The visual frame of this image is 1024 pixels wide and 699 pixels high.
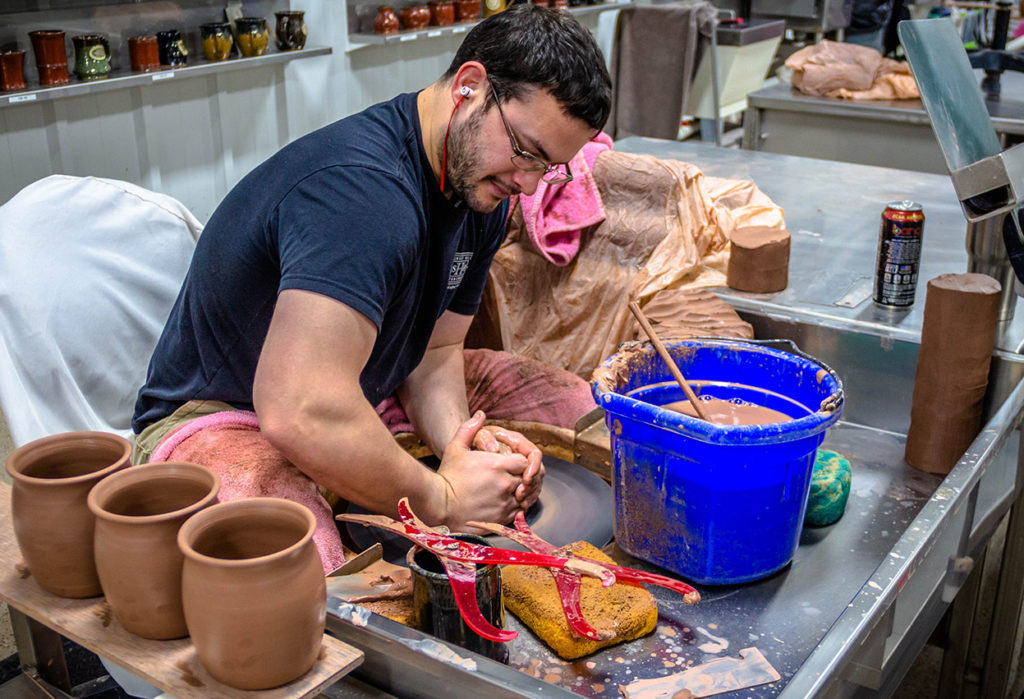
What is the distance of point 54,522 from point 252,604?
10.6 inches

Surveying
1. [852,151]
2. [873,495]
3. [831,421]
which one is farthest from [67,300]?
[852,151]

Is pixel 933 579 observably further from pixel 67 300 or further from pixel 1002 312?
pixel 67 300

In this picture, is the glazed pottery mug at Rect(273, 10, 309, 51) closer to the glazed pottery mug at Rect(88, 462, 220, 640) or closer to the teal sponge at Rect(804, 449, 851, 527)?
the teal sponge at Rect(804, 449, 851, 527)

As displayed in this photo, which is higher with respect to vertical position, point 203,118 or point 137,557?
point 203,118

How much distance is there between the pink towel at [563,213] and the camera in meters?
2.21

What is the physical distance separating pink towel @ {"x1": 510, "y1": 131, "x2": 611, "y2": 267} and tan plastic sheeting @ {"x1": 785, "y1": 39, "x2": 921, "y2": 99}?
195 cm

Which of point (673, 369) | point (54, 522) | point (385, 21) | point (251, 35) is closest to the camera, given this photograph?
point (54, 522)

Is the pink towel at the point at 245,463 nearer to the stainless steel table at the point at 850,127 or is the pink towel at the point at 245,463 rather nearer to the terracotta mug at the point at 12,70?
the terracotta mug at the point at 12,70

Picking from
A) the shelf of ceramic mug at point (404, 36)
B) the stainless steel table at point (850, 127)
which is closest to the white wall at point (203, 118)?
the shelf of ceramic mug at point (404, 36)

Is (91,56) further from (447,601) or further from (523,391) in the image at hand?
(447,601)

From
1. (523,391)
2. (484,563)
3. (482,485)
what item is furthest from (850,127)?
(484,563)

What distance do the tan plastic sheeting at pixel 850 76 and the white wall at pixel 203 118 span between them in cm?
195

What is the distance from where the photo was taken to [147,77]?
3322 mm

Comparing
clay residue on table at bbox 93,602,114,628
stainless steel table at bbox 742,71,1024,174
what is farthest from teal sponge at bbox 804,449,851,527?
stainless steel table at bbox 742,71,1024,174
